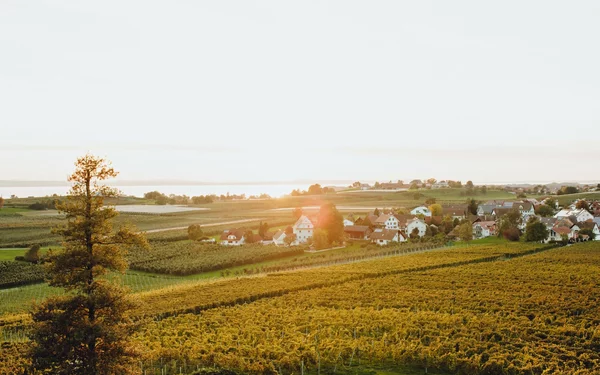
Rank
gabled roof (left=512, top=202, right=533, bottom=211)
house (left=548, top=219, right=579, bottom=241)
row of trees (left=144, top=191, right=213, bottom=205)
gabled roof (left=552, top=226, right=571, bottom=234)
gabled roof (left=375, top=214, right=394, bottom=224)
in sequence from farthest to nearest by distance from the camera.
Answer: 1. row of trees (left=144, top=191, right=213, bottom=205)
2. gabled roof (left=512, top=202, right=533, bottom=211)
3. gabled roof (left=375, top=214, right=394, bottom=224)
4. gabled roof (left=552, top=226, right=571, bottom=234)
5. house (left=548, top=219, right=579, bottom=241)

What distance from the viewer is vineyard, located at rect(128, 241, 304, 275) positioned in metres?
51.2

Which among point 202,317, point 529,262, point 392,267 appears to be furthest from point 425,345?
point 529,262

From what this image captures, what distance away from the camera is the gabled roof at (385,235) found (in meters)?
73.1

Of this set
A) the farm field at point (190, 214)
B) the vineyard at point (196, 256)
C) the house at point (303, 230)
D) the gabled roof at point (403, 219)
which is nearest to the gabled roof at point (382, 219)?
the gabled roof at point (403, 219)

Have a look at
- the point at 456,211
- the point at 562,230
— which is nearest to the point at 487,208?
the point at 456,211

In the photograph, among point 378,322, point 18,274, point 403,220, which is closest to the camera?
point 378,322

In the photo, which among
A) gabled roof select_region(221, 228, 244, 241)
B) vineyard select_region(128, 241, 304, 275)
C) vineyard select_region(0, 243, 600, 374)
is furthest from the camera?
gabled roof select_region(221, 228, 244, 241)

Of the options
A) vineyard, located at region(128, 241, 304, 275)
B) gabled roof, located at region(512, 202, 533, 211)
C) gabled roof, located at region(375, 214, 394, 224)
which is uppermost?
gabled roof, located at region(512, 202, 533, 211)

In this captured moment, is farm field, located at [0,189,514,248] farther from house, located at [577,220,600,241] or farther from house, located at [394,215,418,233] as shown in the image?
house, located at [577,220,600,241]

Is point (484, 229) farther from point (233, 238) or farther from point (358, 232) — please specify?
point (233, 238)

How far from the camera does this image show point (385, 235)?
73.7m

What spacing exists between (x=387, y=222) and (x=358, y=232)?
11.1 m

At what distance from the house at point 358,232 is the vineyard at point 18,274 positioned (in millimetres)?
47120

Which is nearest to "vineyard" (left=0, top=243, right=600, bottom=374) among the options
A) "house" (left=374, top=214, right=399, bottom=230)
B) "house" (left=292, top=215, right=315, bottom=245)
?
"house" (left=292, top=215, right=315, bottom=245)
